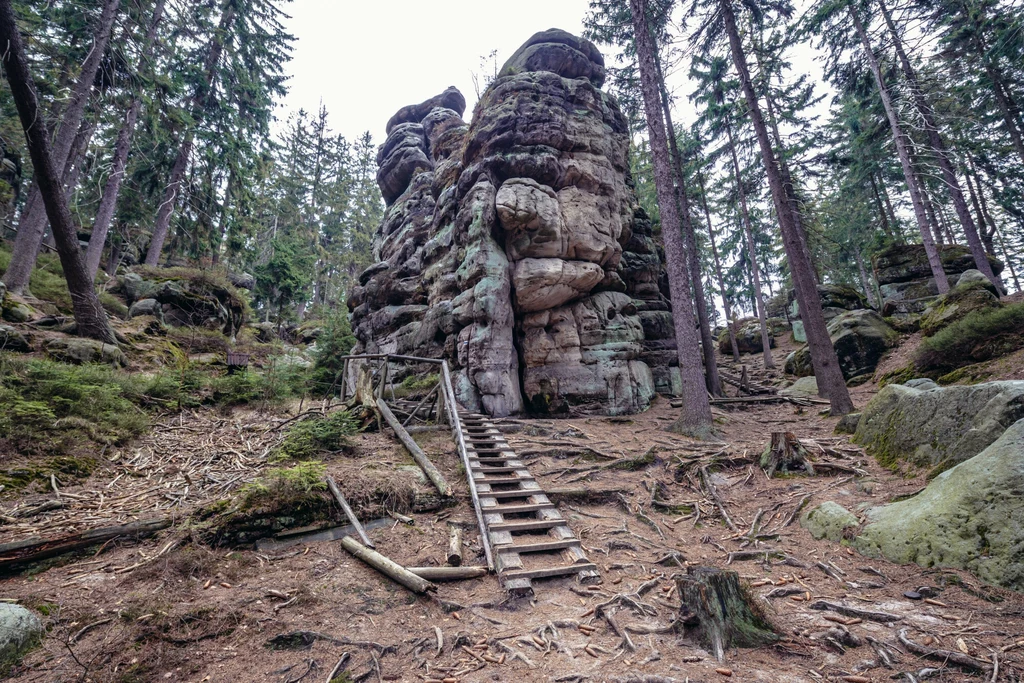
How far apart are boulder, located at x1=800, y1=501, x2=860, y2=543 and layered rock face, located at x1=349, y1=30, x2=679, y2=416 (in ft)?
26.5

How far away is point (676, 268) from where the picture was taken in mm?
11039

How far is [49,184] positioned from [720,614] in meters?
14.7

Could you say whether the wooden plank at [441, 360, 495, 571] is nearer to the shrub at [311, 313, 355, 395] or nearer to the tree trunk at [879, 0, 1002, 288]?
the shrub at [311, 313, 355, 395]

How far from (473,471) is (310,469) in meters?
2.71

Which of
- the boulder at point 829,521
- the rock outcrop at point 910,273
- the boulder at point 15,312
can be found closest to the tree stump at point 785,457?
the boulder at point 829,521

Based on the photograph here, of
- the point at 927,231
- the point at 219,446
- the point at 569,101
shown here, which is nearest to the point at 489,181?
the point at 569,101

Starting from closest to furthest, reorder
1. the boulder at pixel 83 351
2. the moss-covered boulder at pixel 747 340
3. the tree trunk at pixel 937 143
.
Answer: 1. the boulder at pixel 83 351
2. the tree trunk at pixel 937 143
3. the moss-covered boulder at pixel 747 340

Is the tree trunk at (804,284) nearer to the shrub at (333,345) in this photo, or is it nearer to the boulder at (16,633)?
the boulder at (16,633)

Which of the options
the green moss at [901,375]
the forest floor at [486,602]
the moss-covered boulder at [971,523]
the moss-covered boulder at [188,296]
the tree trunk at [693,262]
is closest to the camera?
the forest floor at [486,602]

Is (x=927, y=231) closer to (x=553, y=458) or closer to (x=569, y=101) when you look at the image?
(x=569, y=101)

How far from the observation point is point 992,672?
255 cm

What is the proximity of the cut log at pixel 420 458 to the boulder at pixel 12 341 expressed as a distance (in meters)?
7.58

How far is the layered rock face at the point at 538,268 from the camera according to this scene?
13.7 metres

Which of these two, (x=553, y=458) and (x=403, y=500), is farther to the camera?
(x=553, y=458)
